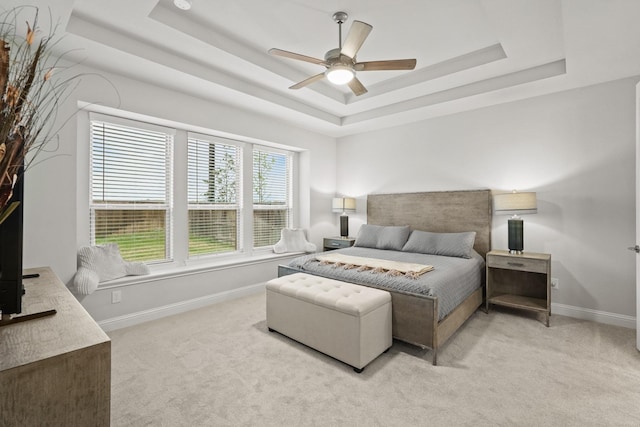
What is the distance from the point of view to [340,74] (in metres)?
2.57

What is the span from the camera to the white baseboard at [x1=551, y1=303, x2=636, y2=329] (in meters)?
3.16

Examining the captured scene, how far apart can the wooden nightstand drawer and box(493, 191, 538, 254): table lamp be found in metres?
0.24

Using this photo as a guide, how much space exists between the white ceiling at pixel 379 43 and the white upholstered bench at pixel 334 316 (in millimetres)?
2321

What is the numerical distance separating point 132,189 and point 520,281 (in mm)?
4683

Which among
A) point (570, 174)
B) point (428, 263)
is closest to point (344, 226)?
point (428, 263)

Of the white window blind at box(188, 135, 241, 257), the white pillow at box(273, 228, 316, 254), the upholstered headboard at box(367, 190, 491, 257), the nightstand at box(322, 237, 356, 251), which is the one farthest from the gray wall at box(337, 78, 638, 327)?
the white window blind at box(188, 135, 241, 257)

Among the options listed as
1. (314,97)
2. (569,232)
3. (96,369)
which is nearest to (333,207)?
(314,97)

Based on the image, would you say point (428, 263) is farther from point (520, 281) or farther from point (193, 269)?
point (193, 269)

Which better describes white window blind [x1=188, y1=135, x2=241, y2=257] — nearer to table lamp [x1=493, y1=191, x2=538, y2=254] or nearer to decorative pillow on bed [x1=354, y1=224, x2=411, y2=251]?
decorative pillow on bed [x1=354, y1=224, x2=411, y2=251]

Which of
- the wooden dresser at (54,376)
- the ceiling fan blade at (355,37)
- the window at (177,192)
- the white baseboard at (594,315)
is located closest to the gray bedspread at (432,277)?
the white baseboard at (594,315)

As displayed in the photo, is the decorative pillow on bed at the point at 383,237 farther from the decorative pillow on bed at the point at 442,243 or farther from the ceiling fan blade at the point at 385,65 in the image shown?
the ceiling fan blade at the point at 385,65

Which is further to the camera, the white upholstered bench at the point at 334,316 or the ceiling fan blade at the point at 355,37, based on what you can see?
the white upholstered bench at the point at 334,316

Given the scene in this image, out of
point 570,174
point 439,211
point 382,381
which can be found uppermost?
point 570,174

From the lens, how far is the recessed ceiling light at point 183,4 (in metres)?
2.32
